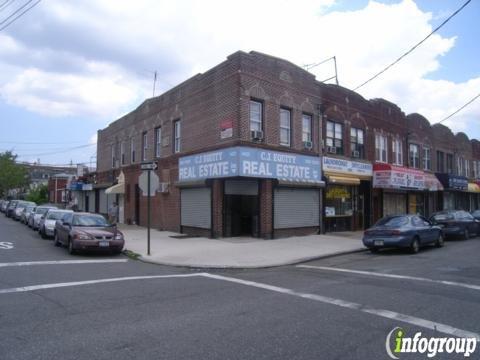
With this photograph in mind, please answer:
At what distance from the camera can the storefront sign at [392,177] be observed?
22.9 m

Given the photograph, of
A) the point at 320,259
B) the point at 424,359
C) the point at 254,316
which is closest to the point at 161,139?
the point at 320,259

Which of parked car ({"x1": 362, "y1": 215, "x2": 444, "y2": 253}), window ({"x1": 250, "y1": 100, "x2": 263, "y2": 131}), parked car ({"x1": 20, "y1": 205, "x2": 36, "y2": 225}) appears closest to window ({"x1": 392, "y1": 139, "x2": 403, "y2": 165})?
parked car ({"x1": 362, "y1": 215, "x2": 444, "y2": 253})

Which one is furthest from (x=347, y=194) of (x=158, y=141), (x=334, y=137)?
(x=158, y=141)

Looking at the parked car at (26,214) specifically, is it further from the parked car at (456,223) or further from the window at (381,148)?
the parked car at (456,223)

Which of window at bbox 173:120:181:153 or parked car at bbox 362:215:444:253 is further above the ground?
window at bbox 173:120:181:153

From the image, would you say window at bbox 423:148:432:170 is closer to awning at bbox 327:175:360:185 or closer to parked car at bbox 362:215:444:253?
awning at bbox 327:175:360:185

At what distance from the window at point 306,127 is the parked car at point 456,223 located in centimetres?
691

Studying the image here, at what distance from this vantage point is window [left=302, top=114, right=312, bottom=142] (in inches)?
792

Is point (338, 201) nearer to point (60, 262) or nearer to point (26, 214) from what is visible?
point (60, 262)

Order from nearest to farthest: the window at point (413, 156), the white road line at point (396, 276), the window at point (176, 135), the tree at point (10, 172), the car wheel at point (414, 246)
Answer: the white road line at point (396, 276) → the car wheel at point (414, 246) → the window at point (176, 135) → the window at point (413, 156) → the tree at point (10, 172)

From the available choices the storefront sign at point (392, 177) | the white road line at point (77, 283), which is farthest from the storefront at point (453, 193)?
the white road line at point (77, 283)

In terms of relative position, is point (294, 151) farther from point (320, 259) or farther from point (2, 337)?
point (2, 337)

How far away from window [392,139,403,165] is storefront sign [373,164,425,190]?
211 centimetres


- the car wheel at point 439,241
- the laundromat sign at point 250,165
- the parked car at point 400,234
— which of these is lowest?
the car wheel at point 439,241
